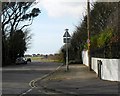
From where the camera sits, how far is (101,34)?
3353 cm

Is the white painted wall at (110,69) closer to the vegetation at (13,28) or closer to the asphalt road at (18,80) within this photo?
the asphalt road at (18,80)

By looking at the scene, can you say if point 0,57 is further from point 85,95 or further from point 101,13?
point 85,95

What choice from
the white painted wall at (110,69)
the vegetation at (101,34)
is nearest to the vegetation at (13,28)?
the vegetation at (101,34)

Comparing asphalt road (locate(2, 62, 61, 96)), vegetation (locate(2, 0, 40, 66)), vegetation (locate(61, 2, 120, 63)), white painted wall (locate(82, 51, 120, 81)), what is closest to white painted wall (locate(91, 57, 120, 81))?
white painted wall (locate(82, 51, 120, 81))

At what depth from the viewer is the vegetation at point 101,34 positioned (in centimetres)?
2645

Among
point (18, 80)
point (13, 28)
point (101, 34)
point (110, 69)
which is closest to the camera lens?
point (110, 69)

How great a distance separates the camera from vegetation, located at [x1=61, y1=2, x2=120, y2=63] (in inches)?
1041

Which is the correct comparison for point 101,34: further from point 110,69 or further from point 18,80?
point 110,69

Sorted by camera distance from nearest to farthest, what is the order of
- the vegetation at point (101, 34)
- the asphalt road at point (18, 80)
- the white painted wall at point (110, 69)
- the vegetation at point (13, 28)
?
1. the asphalt road at point (18, 80)
2. the white painted wall at point (110, 69)
3. the vegetation at point (101, 34)
4. the vegetation at point (13, 28)

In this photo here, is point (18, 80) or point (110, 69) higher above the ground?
point (110, 69)

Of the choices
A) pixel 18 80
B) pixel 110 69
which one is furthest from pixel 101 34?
pixel 110 69

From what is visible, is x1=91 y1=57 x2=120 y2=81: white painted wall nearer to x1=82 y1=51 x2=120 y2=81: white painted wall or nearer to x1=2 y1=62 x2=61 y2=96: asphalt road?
x1=82 y1=51 x2=120 y2=81: white painted wall

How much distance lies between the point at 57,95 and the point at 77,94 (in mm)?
842

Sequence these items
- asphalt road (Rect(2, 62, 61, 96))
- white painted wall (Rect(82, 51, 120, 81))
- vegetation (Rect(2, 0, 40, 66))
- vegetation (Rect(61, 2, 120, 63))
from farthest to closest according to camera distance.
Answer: vegetation (Rect(2, 0, 40, 66)), vegetation (Rect(61, 2, 120, 63)), white painted wall (Rect(82, 51, 120, 81)), asphalt road (Rect(2, 62, 61, 96))
